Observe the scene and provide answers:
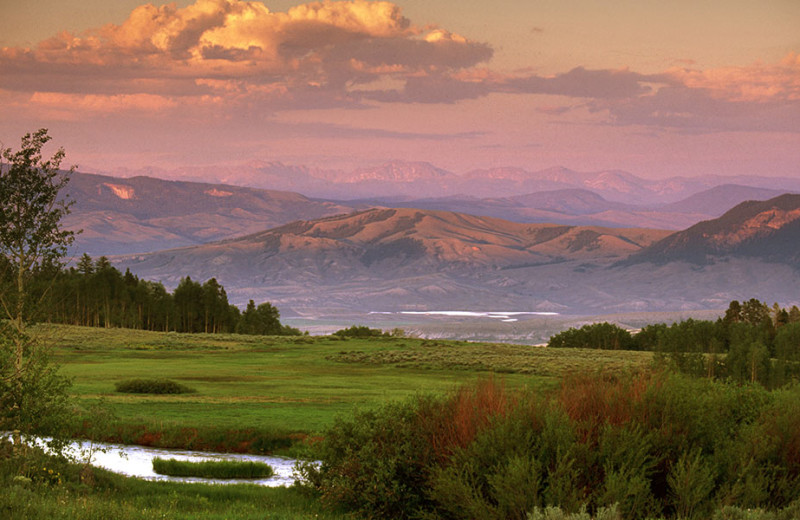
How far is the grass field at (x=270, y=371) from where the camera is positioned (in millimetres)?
Answer: 47500

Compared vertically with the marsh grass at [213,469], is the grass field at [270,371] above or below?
above

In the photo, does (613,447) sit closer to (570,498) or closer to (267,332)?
(570,498)

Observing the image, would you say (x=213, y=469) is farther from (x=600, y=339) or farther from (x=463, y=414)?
(x=600, y=339)

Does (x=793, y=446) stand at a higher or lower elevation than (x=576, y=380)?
lower

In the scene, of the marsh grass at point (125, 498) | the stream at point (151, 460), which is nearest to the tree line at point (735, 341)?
the stream at point (151, 460)

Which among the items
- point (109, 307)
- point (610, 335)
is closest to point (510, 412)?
point (109, 307)

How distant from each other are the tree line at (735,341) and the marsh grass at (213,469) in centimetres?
9022

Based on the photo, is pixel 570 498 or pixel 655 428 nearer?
pixel 570 498

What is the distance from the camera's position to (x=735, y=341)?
155625 millimetres

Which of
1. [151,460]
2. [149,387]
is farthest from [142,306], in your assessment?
[151,460]

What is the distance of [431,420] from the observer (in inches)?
1019

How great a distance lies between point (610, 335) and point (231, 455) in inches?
6307

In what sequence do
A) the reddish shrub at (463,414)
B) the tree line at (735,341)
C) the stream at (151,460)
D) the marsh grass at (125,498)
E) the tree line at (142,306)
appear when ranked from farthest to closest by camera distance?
1. the tree line at (142,306)
2. the tree line at (735,341)
3. the stream at (151,460)
4. the reddish shrub at (463,414)
5. the marsh grass at (125,498)

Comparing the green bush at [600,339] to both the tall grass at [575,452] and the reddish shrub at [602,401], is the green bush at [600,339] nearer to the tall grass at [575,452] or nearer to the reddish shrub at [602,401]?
A: the reddish shrub at [602,401]
